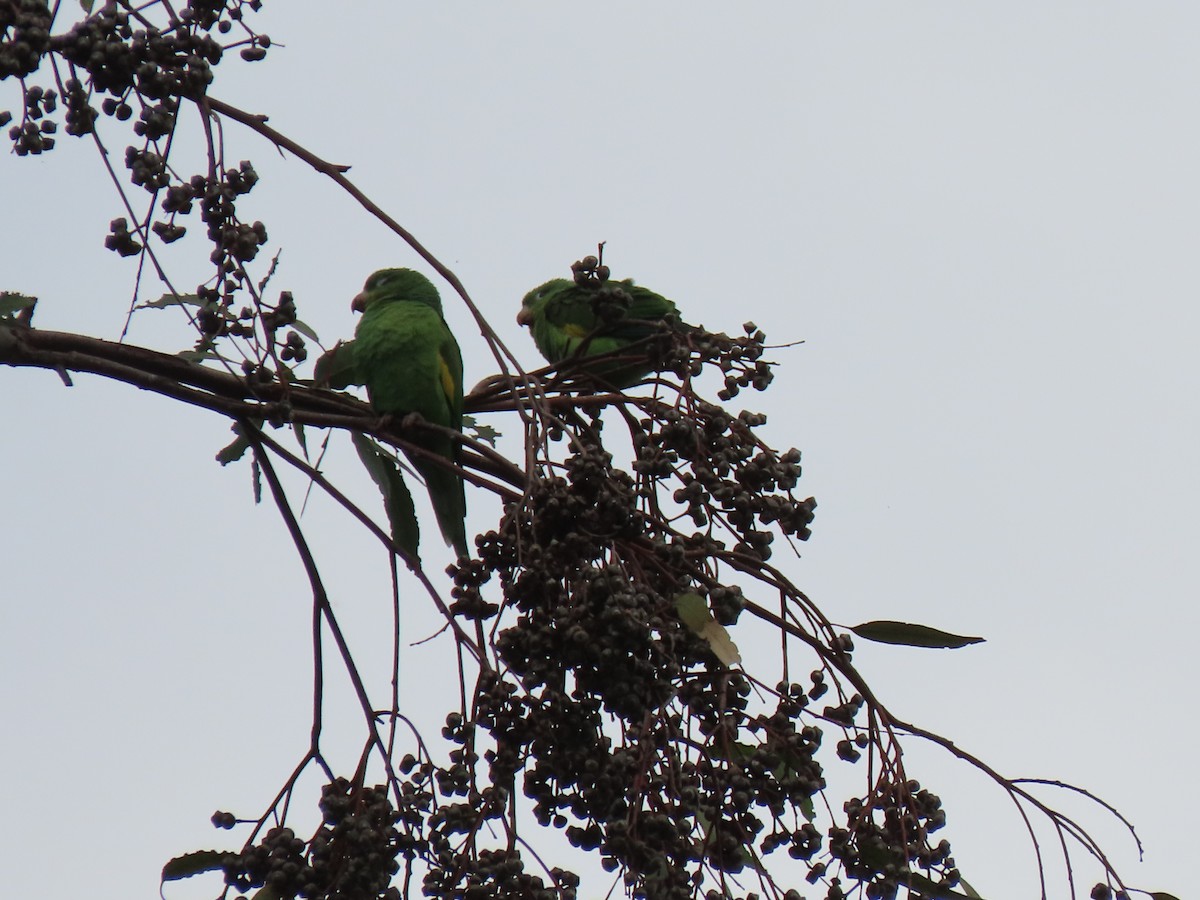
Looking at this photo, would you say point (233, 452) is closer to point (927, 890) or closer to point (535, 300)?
point (927, 890)

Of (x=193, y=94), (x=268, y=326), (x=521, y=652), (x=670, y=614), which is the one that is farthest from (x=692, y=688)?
(x=193, y=94)

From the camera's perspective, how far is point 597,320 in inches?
103

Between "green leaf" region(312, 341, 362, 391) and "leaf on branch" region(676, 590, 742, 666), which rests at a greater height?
"green leaf" region(312, 341, 362, 391)

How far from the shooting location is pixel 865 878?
2.02 meters

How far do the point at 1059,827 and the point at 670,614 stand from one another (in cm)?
73

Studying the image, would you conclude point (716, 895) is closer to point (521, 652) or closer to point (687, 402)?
point (521, 652)

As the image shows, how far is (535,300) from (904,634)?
10.0 feet

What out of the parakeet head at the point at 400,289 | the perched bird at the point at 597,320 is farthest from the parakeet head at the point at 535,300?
the parakeet head at the point at 400,289

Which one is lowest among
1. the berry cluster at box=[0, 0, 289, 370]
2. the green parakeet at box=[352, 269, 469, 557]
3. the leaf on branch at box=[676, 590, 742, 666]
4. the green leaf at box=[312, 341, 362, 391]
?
the leaf on branch at box=[676, 590, 742, 666]

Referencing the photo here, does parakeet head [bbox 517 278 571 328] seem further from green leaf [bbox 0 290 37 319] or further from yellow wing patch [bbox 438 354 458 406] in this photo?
green leaf [bbox 0 290 37 319]

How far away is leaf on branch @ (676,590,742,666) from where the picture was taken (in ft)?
6.39

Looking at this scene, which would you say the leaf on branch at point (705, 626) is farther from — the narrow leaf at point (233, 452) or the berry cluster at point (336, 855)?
the narrow leaf at point (233, 452)

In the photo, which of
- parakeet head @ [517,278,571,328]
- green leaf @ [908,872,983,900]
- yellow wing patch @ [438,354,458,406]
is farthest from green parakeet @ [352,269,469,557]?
green leaf @ [908,872,983,900]

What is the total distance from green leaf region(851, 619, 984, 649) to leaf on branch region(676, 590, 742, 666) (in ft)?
1.48
